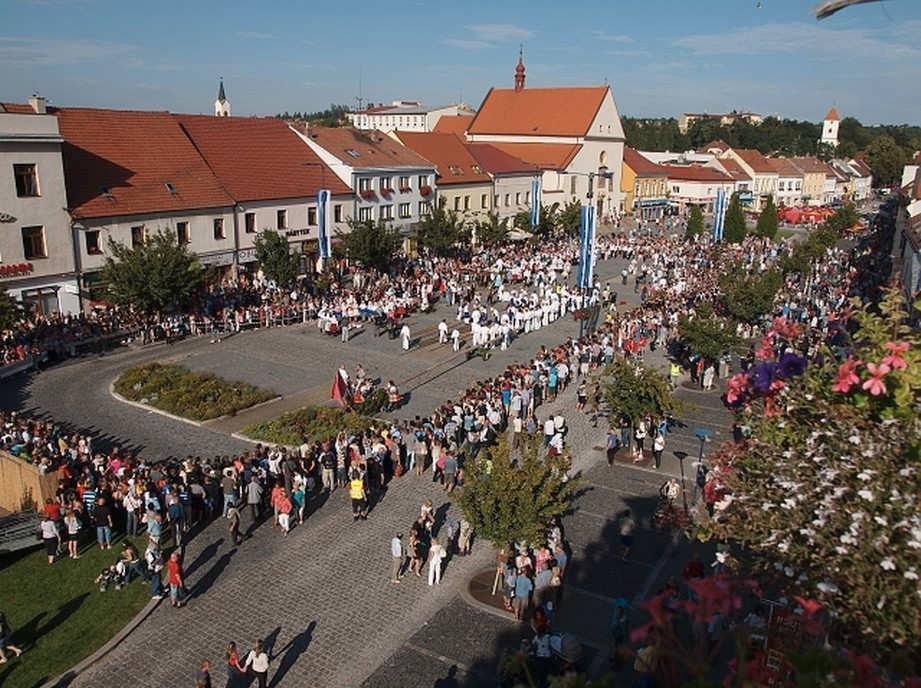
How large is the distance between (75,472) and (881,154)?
15452 centimetres

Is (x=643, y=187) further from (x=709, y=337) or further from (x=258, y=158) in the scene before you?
(x=709, y=337)

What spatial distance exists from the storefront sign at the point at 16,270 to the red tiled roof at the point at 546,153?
157 ft

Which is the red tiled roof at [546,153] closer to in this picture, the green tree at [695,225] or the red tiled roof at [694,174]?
the green tree at [695,225]

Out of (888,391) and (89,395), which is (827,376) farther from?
(89,395)

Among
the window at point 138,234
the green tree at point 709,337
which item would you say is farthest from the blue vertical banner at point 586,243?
the window at point 138,234

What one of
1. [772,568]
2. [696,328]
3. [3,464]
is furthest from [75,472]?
[696,328]

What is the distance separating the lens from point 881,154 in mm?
141375

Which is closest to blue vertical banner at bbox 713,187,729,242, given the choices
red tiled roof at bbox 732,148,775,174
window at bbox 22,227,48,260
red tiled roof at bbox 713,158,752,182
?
window at bbox 22,227,48,260

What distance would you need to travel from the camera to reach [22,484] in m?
16.9

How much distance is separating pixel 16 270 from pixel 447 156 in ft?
116

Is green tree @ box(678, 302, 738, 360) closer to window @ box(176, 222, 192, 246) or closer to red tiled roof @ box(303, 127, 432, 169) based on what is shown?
window @ box(176, 222, 192, 246)

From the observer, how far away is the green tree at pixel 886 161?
13925 cm

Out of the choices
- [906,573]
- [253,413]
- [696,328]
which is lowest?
[253,413]

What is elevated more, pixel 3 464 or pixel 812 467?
pixel 812 467
